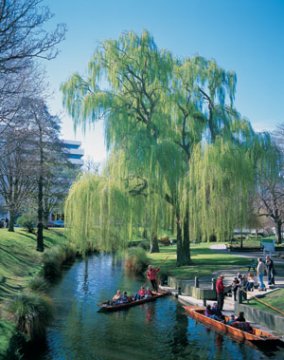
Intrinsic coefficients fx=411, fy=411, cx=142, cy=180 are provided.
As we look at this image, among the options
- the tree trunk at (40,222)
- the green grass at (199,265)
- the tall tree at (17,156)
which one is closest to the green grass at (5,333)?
the tall tree at (17,156)

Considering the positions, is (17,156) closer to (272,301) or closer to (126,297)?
(126,297)

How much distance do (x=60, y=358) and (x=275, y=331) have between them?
7.22 metres

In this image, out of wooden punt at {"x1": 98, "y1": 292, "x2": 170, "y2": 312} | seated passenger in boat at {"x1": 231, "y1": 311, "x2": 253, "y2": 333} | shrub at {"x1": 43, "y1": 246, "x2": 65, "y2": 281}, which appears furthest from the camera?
shrub at {"x1": 43, "y1": 246, "x2": 65, "y2": 281}

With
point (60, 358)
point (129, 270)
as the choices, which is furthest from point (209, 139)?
point (60, 358)

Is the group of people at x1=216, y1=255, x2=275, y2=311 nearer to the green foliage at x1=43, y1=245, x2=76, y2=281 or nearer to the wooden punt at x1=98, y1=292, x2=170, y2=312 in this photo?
the wooden punt at x1=98, y1=292, x2=170, y2=312

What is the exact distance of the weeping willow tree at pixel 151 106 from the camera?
25.2 metres

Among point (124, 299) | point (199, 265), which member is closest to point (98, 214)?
point (124, 299)

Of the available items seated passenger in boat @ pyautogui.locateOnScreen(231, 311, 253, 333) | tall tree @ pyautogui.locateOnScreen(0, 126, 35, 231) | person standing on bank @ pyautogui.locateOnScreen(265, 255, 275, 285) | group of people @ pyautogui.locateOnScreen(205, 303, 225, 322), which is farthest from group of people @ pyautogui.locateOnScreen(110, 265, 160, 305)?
tall tree @ pyautogui.locateOnScreen(0, 126, 35, 231)

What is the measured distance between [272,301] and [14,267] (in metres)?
15.7

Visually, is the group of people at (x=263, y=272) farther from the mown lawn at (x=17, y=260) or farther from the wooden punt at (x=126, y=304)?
the mown lawn at (x=17, y=260)

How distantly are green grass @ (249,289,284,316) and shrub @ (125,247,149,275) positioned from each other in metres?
13.6

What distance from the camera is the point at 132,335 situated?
1465 centimetres

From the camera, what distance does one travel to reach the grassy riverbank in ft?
40.6

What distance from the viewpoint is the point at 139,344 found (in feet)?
44.5
